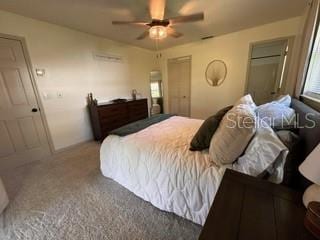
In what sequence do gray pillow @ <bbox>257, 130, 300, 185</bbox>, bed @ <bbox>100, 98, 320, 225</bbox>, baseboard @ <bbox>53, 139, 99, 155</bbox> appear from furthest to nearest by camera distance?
1. baseboard @ <bbox>53, 139, 99, 155</bbox>
2. bed @ <bbox>100, 98, 320, 225</bbox>
3. gray pillow @ <bbox>257, 130, 300, 185</bbox>

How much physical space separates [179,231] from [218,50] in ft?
12.8

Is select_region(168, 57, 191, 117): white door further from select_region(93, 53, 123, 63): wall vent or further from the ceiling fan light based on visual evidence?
the ceiling fan light

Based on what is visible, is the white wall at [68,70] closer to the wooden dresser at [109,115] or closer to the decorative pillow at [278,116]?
the wooden dresser at [109,115]

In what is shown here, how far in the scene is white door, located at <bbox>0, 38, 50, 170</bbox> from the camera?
7.47 ft

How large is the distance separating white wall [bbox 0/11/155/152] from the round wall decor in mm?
2356

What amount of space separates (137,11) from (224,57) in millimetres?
2430

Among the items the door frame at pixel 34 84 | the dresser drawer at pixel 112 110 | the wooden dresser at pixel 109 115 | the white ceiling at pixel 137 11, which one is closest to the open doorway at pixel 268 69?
the white ceiling at pixel 137 11

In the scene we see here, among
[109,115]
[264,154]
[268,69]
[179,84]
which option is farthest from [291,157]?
[179,84]

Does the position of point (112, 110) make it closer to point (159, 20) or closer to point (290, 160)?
point (159, 20)

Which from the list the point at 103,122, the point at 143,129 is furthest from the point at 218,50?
the point at 103,122

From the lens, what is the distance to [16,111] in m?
2.41

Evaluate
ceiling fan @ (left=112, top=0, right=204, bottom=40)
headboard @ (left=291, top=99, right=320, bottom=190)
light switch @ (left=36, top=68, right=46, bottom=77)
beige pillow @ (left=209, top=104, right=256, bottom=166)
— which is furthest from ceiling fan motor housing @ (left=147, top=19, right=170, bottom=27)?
light switch @ (left=36, top=68, right=46, bottom=77)

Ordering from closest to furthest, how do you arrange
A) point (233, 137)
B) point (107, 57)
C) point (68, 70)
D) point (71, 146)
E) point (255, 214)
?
point (255, 214) → point (233, 137) → point (68, 70) → point (71, 146) → point (107, 57)

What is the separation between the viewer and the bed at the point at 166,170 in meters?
1.24
